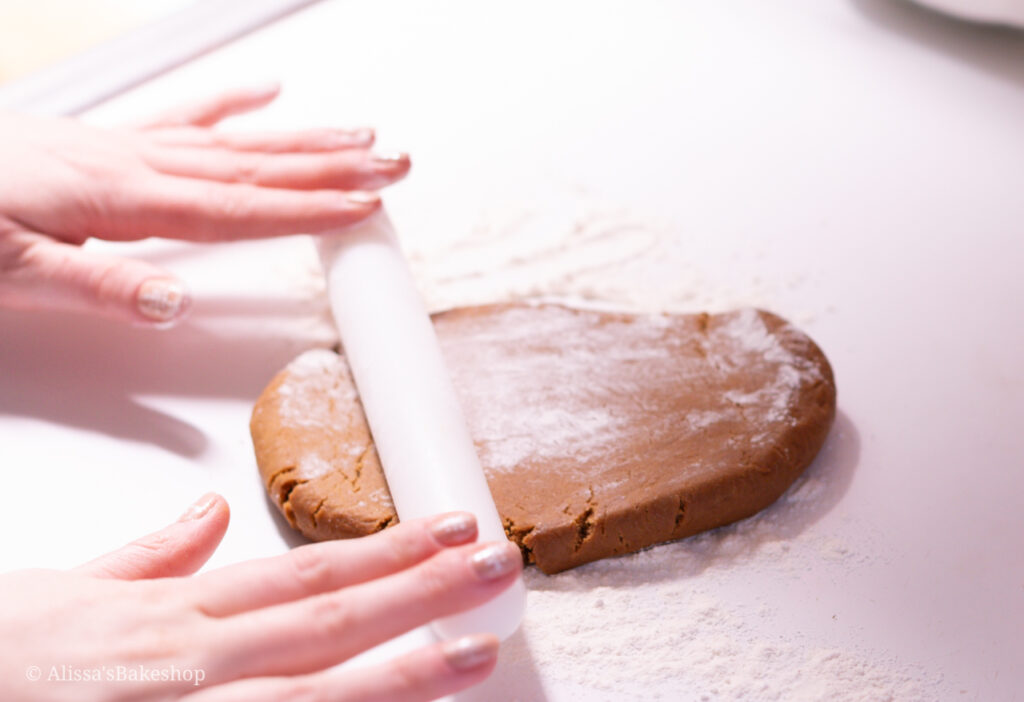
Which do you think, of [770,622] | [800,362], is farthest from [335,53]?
[770,622]

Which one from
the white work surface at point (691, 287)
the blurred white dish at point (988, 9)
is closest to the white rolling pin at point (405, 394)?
the white work surface at point (691, 287)

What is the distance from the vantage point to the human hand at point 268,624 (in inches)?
28.6

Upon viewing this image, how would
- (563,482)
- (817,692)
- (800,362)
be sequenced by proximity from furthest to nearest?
(800,362) < (563,482) < (817,692)

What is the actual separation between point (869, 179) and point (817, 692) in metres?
1.06

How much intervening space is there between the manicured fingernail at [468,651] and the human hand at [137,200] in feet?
2.12

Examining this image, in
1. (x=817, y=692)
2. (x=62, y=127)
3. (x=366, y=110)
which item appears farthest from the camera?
(x=366, y=110)

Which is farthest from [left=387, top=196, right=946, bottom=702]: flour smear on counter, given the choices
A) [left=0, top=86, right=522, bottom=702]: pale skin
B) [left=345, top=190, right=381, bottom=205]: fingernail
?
[left=345, top=190, right=381, bottom=205]: fingernail

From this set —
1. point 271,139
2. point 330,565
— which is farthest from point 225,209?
point 330,565

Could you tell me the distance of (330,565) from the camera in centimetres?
80

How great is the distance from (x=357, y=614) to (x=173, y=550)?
0.26 metres

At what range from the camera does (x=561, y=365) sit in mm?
1248

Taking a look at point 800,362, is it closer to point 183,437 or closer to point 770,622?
point 770,622

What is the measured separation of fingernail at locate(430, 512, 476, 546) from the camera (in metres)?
0.81

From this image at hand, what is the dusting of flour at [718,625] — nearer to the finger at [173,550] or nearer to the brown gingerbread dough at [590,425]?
the brown gingerbread dough at [590,425]
